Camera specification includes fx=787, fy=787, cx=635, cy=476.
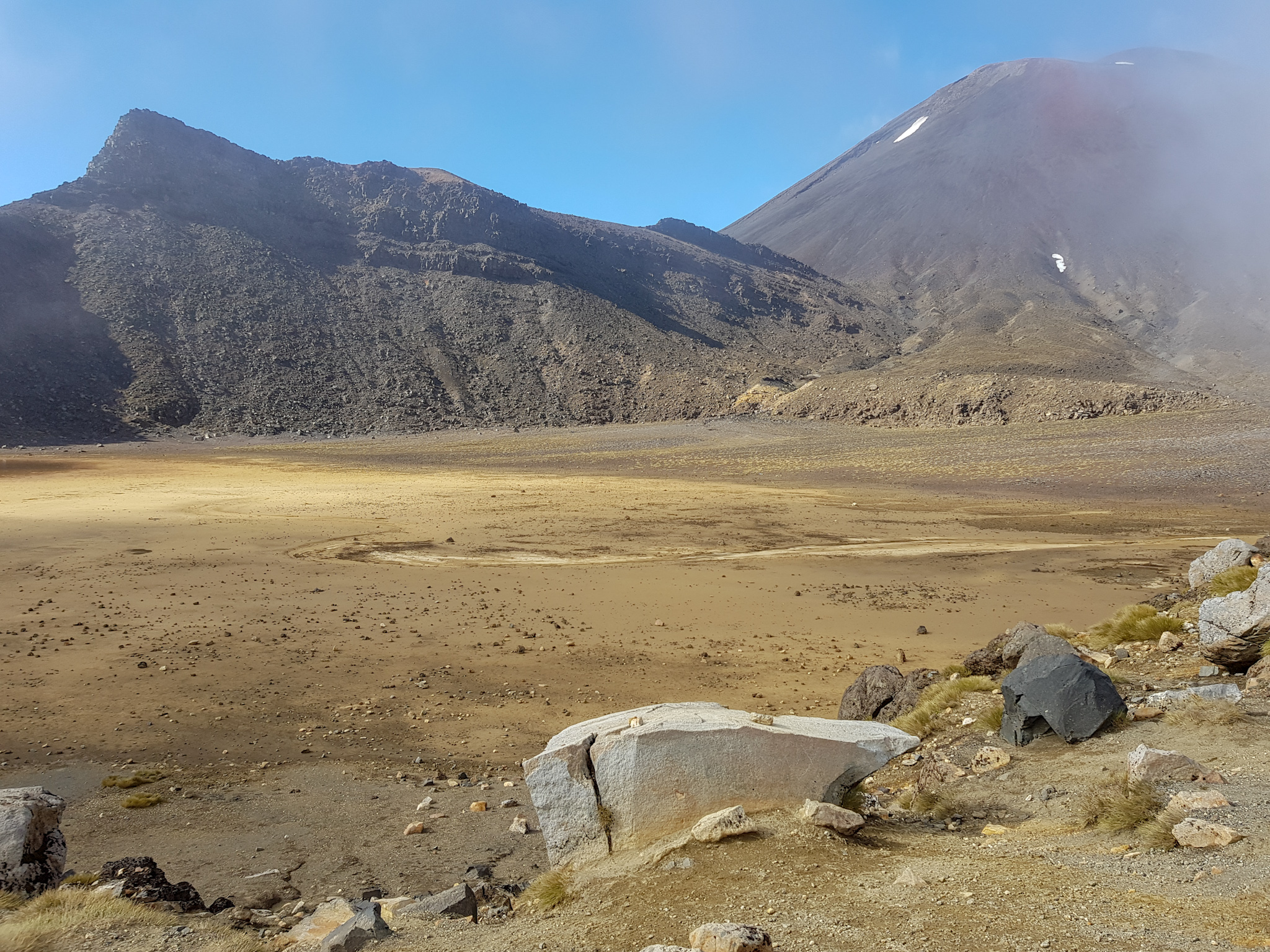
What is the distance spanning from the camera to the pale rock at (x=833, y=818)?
4.62 meters

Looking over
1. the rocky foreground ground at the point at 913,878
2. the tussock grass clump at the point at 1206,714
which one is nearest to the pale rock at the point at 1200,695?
the rocky foreground ground at the point at 913,878

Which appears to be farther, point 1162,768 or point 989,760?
point 989,760

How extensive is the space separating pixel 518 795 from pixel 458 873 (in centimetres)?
153

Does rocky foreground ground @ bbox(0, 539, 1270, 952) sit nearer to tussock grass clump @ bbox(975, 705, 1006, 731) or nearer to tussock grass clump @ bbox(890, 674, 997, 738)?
tussock grass clump @ bbox(975, 705, 1006, 731)

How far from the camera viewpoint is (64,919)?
3.95 metres

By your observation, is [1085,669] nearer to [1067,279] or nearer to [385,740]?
[385,740]

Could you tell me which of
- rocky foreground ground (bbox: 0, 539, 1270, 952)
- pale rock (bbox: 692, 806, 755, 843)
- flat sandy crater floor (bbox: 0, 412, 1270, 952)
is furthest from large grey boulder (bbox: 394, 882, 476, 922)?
pale rock (bbox: 692, 806, 755, 843)

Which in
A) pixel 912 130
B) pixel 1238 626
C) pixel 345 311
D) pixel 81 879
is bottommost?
pixel 81 879

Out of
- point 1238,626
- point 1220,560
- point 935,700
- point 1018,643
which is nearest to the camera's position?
point 1238,626

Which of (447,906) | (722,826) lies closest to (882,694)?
(722,826)

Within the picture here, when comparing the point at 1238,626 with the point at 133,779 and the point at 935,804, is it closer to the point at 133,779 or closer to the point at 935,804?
the point at 935,804

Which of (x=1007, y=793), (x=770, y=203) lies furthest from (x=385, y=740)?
(x=770, y=203)

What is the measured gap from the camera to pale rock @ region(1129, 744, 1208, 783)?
16.3 feet

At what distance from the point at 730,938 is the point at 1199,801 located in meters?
3.10
